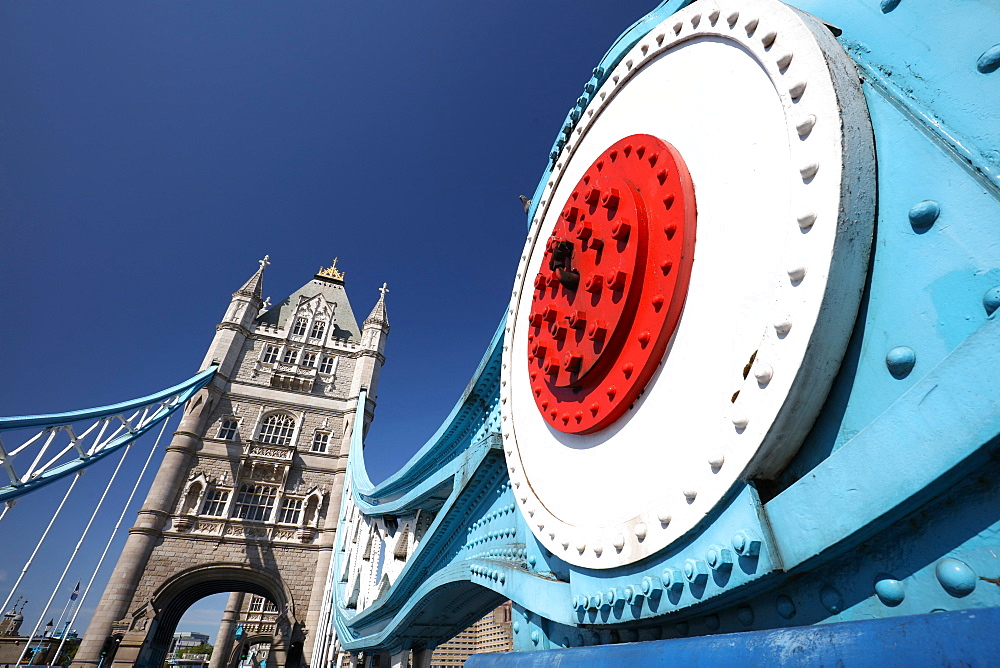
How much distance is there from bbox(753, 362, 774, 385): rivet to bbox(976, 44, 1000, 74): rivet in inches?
32.4

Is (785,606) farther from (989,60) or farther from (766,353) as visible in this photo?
(989,60)

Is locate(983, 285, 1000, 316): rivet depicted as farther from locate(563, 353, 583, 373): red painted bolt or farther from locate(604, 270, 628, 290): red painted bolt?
locate(563, 353, 583, 373): red painted bolt

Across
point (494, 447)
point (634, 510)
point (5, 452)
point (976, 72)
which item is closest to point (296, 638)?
point (5, 452)

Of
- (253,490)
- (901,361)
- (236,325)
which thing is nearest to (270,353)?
(236,325)

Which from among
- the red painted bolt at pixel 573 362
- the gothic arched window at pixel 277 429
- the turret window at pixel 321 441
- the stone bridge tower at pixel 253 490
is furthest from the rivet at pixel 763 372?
the gothic arched window at pixel 277 429

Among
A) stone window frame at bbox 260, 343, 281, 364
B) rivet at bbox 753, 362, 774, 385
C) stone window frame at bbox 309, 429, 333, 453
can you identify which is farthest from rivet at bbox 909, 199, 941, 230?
stone window frame at bbox 260, 343, 281, 364

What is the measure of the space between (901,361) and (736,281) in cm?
54

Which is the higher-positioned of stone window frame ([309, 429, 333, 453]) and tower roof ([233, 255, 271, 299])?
tower roof ([233, 255, 271, 299])

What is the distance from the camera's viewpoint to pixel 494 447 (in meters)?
3.37

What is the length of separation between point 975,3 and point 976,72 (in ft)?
0.70

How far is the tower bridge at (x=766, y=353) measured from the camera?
920mm

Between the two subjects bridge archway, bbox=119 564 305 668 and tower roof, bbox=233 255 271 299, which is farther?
tower roof, bbox=233 255 271 299

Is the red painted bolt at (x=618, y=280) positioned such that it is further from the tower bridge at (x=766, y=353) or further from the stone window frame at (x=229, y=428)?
the stone window frame at (x=229, y=428)

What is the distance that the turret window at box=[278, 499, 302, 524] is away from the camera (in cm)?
2388
